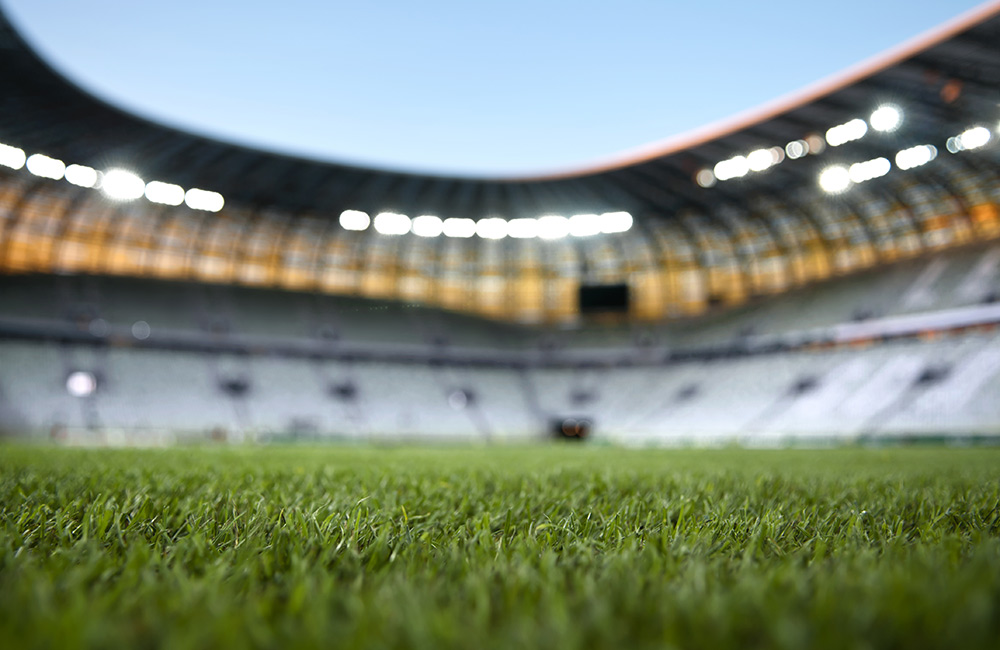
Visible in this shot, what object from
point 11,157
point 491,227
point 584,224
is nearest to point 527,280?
point 491,227

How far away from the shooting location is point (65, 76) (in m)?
22.0

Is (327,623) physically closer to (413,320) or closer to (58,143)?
(58,143)

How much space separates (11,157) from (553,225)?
2823cm

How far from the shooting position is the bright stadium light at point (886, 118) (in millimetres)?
24516

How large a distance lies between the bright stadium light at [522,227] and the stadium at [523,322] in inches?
8.0

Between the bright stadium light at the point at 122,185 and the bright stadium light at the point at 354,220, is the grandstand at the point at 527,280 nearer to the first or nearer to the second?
the bright stadium light at the point at 122,185

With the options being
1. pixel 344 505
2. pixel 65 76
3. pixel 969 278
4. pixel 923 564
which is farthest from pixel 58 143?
pixel 969 278

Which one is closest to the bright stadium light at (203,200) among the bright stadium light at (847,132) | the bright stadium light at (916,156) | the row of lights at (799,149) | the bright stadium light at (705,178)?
the bright stadium light at (705,178)

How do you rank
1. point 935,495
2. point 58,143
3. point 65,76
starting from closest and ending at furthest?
point 935,495
point 65,76
point 58,143

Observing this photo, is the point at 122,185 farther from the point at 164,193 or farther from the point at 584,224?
the point at 584,224

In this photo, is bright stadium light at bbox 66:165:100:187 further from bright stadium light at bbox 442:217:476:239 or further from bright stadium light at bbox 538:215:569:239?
bright stadium light at bbox 538:215:569:239

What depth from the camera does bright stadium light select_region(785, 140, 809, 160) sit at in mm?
27578

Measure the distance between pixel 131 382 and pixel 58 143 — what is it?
39.5ft

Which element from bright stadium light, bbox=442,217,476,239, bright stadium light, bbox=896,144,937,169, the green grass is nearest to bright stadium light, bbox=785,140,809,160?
bright stadium light, bbox=896,144,937,169
